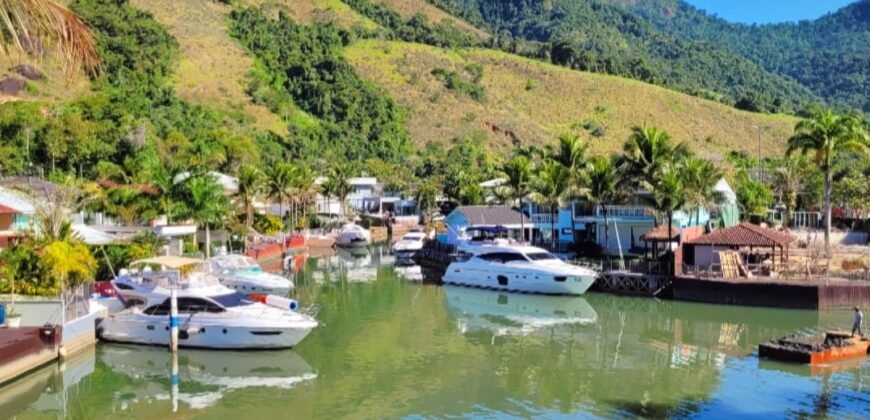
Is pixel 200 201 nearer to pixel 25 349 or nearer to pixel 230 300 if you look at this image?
pixel 230 300

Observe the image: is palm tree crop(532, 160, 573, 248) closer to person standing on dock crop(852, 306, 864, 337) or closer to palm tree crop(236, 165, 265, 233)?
palm tree crop(236, 165, 265, 233)

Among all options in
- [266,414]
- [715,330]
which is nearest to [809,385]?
[715,330]

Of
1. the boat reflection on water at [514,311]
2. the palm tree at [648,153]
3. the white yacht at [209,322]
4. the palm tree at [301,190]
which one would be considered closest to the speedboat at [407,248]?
the palm tree at [301,190]

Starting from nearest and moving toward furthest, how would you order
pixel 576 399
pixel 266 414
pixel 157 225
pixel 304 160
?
pixel 266 414 < pixel 576 399 < pixel 157 225 < pixel 304 160

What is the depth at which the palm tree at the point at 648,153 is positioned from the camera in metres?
56.4

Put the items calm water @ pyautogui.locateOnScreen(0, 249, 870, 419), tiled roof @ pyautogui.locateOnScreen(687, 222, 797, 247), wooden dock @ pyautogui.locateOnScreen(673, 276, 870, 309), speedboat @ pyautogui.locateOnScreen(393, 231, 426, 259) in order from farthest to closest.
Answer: speedboat @ pyautogui.locateOnScreen(393, 231, 426, 259) < tiled roof @ pyautogui.locateOnScreen(687, 222, 797, 247) < wooden dock @ pyautogui.locateOnScreen(673, 276, 870, 309) < calm water @ pyautogui.locateOnScreen(0, 249, 870, 419)

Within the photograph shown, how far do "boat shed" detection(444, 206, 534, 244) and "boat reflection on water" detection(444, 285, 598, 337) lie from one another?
12.9 metres

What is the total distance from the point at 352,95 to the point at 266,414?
139 metres

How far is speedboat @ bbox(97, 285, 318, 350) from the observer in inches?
1339

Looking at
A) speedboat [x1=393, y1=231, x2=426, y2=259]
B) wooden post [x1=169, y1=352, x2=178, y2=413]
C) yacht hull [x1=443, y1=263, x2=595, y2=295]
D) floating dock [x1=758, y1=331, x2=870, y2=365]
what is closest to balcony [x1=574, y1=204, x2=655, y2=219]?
yacht hull [x1=443, y1=263, x2=595, y2=295]

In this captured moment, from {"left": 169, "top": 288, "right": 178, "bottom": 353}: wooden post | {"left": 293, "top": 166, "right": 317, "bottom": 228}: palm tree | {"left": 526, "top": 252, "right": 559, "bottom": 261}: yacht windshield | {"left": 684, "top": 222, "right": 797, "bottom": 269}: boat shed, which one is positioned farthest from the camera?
{"left": 293, "top": 166, "right": 317, "bottom": 228}: palm tree

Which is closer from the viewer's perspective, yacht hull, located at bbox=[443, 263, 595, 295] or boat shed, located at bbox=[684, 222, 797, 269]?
boat shed, located at bbox=[684, 222, 797, 269]

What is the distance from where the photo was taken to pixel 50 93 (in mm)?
118750

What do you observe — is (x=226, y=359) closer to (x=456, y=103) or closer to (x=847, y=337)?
(x=847, y=337)
